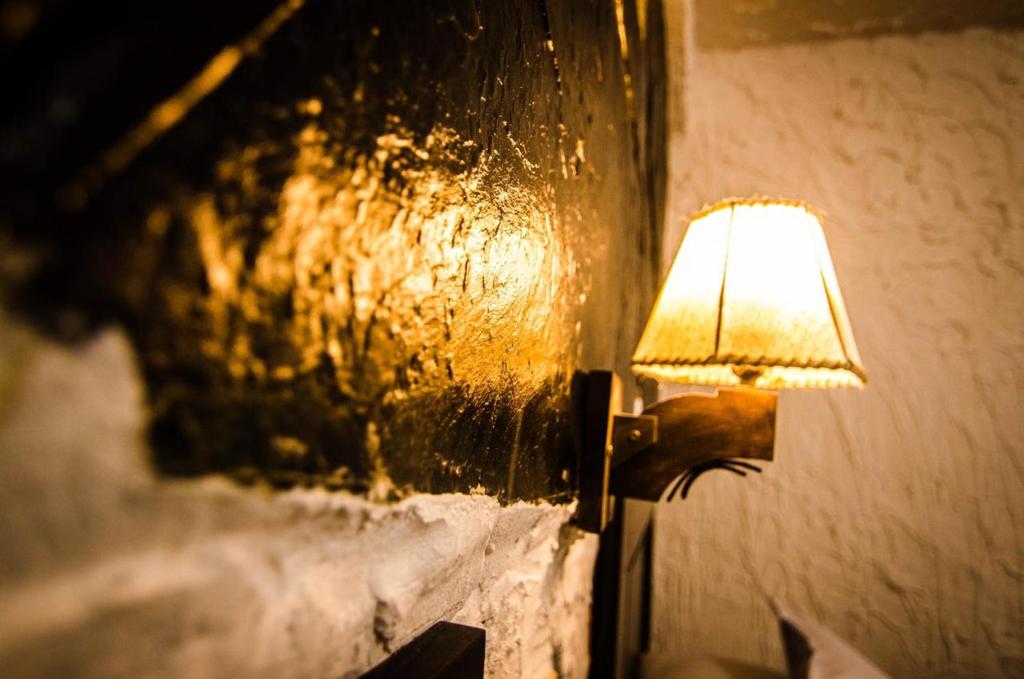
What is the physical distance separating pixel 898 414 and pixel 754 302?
1.72m

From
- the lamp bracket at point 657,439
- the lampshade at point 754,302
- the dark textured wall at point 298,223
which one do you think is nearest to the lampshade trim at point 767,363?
the lampshade at point 754,302

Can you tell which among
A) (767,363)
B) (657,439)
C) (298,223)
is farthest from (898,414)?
(298,223)

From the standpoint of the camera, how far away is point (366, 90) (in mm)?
330

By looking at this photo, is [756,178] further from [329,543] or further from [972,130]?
[329,543]

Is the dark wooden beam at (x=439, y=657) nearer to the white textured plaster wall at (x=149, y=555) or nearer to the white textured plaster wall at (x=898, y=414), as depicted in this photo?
the white textured plaster wall at (x=149, y=555)

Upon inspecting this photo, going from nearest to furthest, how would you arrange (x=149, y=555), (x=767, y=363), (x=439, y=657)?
1. (x=149, y=555)
2. (x=439, y=657)
3. (x=767, y=363)

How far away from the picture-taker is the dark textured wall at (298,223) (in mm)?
184

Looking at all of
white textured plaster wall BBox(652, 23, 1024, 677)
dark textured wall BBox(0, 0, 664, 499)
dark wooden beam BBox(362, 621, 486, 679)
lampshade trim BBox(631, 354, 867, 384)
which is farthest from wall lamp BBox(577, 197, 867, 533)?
white textured plaster wall BBox(652, 23, 1024, 677)

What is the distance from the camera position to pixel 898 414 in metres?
2.09

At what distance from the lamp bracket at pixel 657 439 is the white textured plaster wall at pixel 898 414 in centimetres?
137

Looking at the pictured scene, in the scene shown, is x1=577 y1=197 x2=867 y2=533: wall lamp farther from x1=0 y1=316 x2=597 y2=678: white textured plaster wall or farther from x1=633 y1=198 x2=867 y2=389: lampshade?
x1=0 y1=316 x2=597 y2=678: white textured plaster wall

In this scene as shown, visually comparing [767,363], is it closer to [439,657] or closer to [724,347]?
[724,347]

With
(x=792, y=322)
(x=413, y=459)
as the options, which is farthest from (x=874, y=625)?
(x=413, y=459)

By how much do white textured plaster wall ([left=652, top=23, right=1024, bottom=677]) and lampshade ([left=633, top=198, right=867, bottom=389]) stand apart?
1.45 meters
